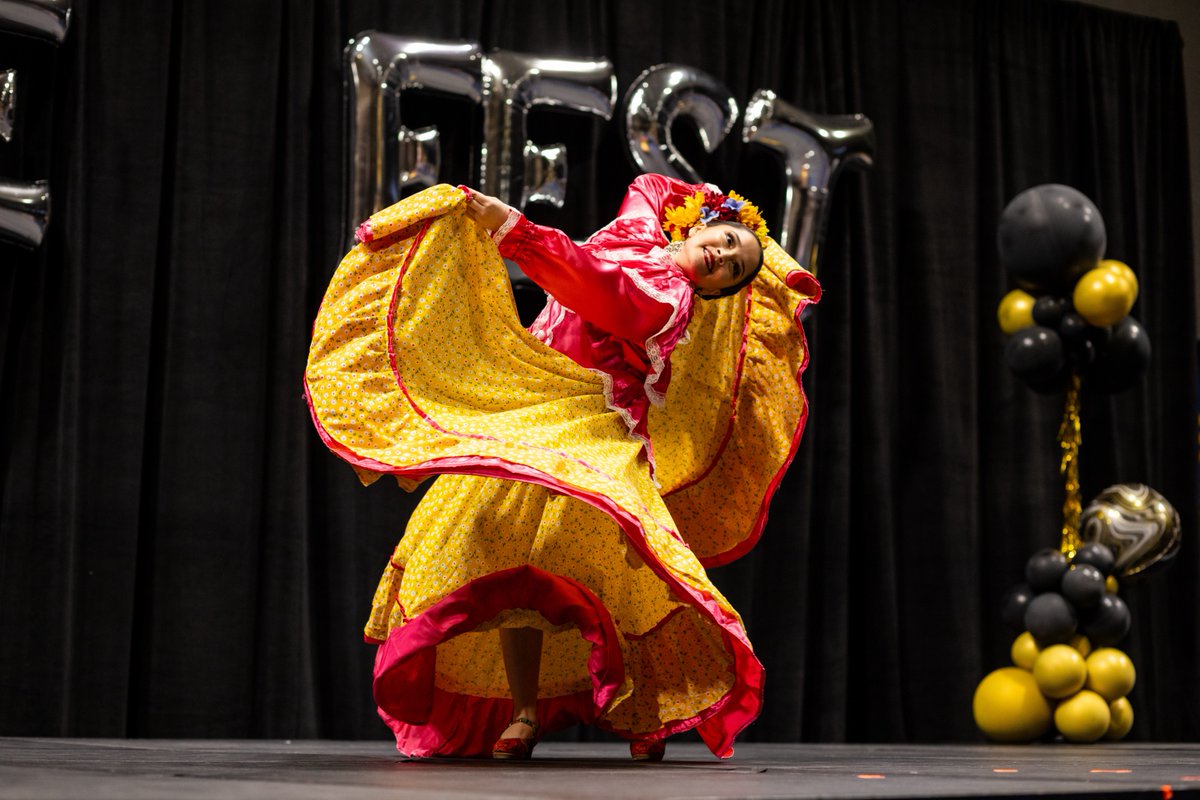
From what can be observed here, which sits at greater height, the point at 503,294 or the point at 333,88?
the point at 333,88

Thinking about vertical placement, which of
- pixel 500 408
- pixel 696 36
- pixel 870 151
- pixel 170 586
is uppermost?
pixel 696 36

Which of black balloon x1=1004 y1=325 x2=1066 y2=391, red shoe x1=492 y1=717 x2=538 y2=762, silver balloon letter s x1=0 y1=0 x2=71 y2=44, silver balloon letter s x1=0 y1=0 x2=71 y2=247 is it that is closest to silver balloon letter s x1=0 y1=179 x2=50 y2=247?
silver balloon letter s x1=0 y1=0 x2=71 y2=247

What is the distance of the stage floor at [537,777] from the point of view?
1.57 metres

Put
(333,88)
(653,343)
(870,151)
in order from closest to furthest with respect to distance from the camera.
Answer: (653,343)
(333,88)
(870,151)

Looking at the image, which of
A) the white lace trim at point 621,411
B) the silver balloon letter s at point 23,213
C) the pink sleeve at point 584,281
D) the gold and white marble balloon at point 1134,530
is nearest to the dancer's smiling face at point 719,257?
the pink sleeve at point 584,281

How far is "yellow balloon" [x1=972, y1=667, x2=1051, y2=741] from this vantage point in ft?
14.3

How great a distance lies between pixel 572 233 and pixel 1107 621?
197 cm

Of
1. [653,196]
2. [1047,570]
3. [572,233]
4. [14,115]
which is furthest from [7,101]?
[1047,570]

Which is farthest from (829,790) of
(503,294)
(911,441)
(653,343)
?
(911,441)

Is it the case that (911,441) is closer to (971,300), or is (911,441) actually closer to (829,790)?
(971,300)

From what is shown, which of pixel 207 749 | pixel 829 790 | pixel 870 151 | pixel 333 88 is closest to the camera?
pixel 829 790

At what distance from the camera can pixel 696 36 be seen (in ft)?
16.0

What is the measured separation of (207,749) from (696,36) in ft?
9.64

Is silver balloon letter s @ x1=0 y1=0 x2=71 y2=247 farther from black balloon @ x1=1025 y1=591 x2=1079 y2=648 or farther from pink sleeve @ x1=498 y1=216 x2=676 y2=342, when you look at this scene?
black balloon @ x1=1025 y1=591 x2=1079 y2=648
